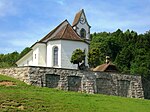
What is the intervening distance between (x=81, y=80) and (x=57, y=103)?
1278cm

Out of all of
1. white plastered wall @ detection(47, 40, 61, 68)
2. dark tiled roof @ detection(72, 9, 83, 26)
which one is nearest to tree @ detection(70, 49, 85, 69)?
white plastered wall @ detection(47, 40, 61, 68)

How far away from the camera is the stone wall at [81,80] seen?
4000 centimetres

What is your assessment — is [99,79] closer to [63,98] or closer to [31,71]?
[31,71]

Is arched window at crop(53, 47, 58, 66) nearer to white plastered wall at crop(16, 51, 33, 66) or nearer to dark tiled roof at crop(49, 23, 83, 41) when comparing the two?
dark tiled roof at crop(49, 23, 83, 41)

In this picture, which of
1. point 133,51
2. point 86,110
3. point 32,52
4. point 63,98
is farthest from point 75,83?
point 133,51

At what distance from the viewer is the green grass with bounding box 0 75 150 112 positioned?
91.9 ft

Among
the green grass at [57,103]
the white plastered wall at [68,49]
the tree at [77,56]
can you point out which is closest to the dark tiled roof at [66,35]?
the white plastered wall at [68,49]

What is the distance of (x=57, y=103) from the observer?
2953cm

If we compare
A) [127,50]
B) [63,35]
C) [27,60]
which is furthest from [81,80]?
[127,50]

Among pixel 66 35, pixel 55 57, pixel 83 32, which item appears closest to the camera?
pixel 55 57

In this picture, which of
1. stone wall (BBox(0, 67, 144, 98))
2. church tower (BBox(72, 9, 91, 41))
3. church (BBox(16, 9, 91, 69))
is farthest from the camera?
church tower (BBox(72, 9, 91, 41))

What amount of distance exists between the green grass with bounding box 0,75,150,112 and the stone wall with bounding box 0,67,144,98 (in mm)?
4259

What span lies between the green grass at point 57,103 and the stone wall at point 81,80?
168 inches

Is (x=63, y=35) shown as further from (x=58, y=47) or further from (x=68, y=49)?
(x=68, y=49)
